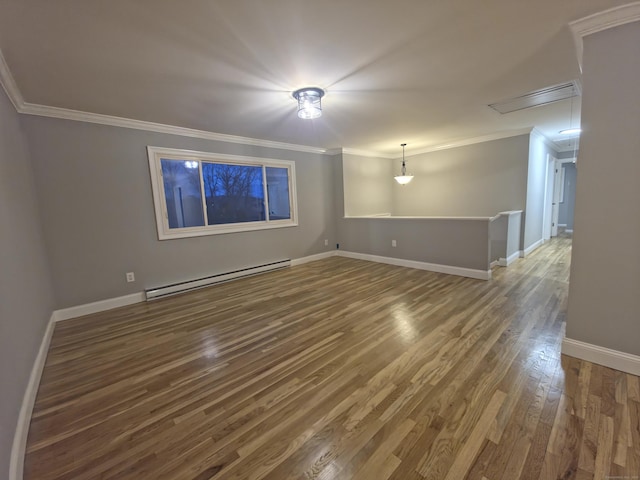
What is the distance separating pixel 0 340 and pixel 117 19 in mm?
2028

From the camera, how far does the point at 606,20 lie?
1827 mm

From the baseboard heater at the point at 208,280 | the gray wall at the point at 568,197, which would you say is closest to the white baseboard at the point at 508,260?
the baseboard heater at the point at 208,280

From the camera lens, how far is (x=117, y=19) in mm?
1694

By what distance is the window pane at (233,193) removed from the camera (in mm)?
4543

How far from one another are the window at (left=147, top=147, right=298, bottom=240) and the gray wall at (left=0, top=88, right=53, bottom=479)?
1.30 m

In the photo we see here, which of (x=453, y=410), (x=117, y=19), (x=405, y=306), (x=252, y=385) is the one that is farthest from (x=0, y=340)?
(x=405, y=306)

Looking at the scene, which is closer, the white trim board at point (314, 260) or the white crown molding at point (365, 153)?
the white trim board at point (314, 260)

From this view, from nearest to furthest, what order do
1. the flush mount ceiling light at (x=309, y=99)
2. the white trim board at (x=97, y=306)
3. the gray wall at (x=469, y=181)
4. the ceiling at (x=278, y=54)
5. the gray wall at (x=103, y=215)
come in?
the ceiling at (x=278, y=54)
the flush mount ceiling light at (x=309, y=99)
the gray wall at (x=103, y=215)
the white trim board at (x=97, y=306)
the gray wall at (x=469, y=181)

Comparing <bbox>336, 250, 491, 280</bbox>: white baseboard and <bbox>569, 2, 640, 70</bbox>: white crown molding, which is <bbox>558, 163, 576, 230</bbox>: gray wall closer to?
<bbox>336, 250, 491, 280</bbox>: white baseboard

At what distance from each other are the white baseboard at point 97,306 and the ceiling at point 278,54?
238cm

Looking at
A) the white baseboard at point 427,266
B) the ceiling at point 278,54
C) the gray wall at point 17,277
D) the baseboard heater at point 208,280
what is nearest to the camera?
the gray wall at point 17,277

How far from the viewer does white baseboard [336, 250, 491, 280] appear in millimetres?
4137

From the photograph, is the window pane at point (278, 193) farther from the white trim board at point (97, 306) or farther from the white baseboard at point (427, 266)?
the white trim board at point (97, 306)

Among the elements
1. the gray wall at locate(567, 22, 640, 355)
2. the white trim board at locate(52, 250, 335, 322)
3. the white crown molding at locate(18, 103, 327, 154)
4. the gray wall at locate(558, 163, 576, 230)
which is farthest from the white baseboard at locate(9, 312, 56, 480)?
the gray wall at locate(558, 163, 576, 230)
